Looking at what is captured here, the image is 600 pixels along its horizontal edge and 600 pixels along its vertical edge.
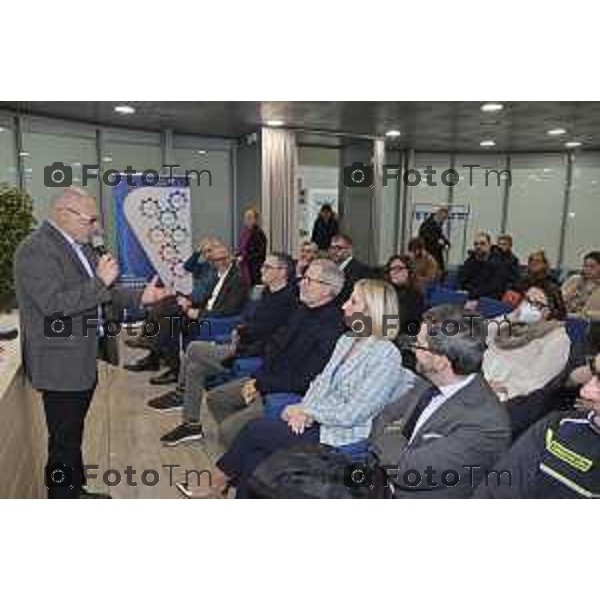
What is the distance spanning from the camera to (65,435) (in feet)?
7.71

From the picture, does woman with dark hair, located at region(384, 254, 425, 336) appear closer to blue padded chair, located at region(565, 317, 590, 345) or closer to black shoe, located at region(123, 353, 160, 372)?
blue padded chair, located at region(565, 317, 590, 345)

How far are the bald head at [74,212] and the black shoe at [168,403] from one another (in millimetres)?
1771

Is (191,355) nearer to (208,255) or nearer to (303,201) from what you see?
(208,255)

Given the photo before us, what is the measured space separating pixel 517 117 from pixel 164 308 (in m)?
4.25

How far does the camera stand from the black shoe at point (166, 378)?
4254mm

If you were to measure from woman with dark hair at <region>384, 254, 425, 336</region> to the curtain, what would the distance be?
3.93 metres

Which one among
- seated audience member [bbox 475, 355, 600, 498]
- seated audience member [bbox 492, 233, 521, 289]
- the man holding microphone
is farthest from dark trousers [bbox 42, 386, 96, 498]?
seated audience member [bbox 492, 233, 521, 289]

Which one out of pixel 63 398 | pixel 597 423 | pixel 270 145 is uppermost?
pixel 270 145

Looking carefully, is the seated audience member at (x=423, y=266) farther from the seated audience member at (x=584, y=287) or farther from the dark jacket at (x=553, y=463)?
the dark jacket at (x=553, y=463)

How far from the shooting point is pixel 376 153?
8.75 m

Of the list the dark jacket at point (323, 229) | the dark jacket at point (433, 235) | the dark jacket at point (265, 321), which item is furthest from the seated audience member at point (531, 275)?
the dark jacket at point (323, 229)

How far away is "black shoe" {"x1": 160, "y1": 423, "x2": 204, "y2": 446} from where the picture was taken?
322cm

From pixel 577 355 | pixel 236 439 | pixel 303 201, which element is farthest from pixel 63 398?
pixel 303 201

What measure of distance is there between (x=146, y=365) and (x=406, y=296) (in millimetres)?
2164
